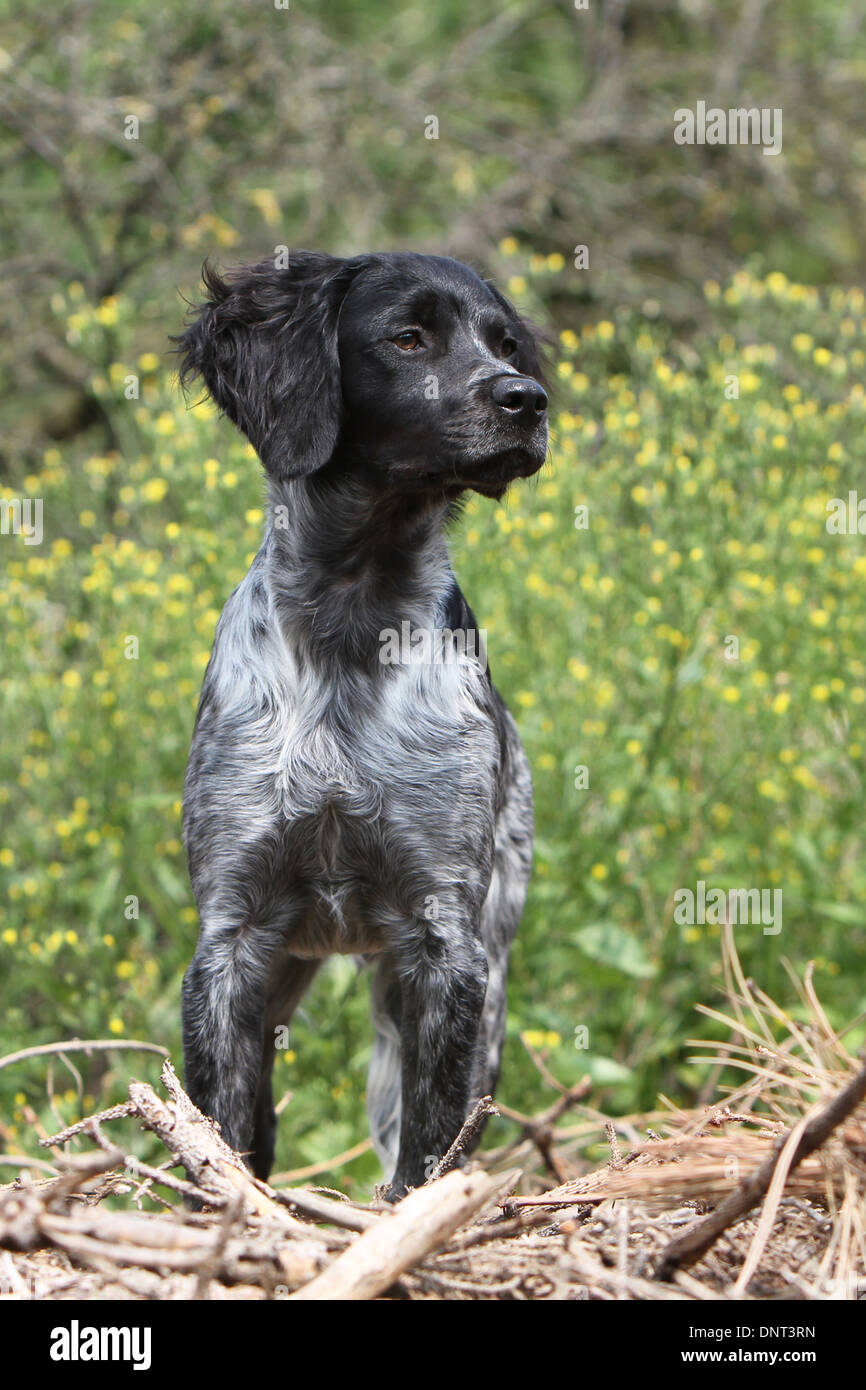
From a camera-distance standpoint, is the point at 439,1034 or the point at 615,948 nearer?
the point at 439,1034

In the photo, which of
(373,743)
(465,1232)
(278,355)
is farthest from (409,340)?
(465,1232)

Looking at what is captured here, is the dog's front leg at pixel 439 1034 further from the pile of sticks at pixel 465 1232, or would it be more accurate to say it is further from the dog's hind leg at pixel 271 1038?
the pile of sticks at pixel 465 1232

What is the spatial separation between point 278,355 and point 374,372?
0.69 feet

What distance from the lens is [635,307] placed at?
28.1 feet

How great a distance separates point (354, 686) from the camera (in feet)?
10.1

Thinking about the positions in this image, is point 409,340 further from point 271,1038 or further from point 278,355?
point 271,1038

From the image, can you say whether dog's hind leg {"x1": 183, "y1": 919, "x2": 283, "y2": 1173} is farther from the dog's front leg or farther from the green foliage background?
the green foliage background

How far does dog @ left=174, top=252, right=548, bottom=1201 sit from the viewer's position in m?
2.97

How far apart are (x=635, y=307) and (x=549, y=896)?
5.34m

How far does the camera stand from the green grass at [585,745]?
414 centimetres

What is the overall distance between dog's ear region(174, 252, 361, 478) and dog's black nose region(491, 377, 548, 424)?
37 cm

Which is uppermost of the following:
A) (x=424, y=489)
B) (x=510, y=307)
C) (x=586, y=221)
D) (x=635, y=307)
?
(x=586, y=221)
